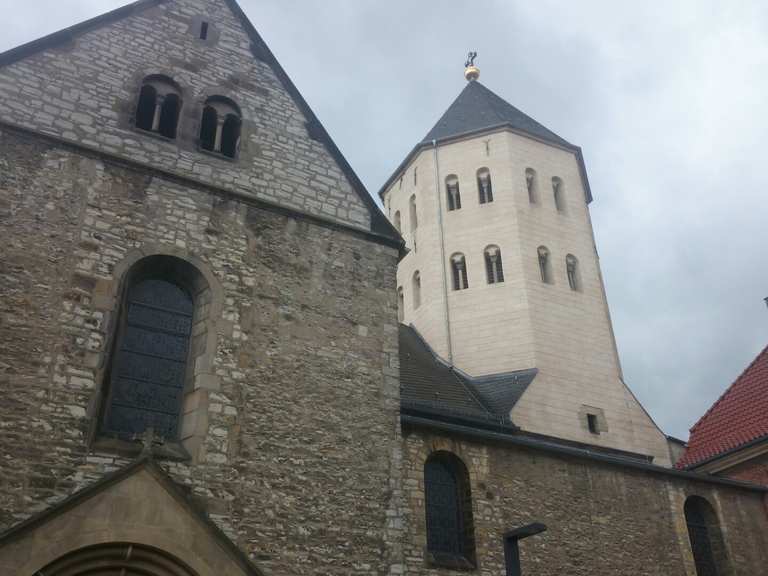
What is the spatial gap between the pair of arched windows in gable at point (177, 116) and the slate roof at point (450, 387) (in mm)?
6621

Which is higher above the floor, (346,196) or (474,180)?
(474,180)

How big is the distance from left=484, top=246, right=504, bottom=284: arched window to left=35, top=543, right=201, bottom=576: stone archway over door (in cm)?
1498

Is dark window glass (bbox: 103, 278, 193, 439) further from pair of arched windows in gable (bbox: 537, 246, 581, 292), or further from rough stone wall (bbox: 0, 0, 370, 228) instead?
pair of arched windows in gable (bbox: 537, 246, 581, 292)

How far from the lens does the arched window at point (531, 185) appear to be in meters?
23.8

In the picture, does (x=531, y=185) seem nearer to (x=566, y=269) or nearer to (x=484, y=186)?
(x=484, y=186)

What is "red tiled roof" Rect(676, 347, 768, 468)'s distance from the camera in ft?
57.4

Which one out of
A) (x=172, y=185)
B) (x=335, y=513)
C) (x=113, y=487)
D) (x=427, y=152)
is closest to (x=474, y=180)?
(x=427, y=152)

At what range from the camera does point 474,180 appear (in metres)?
24.0

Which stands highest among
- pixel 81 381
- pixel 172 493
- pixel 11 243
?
pixel 11 243

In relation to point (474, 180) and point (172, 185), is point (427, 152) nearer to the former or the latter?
point (474, 180)

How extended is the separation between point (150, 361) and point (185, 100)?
14.7ft

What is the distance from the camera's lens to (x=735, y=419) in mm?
18406

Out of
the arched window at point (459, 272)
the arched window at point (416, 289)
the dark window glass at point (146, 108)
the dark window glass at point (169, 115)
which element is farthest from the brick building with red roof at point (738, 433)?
the dark window glass at point (146, 108)

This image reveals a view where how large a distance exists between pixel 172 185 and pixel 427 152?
15.1 metres
